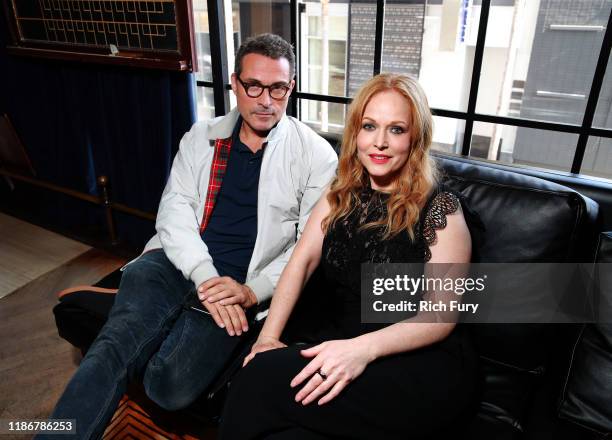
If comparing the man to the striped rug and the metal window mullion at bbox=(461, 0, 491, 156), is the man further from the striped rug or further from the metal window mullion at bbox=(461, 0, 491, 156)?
the metal window mullion at bbox=(461, 0, 491, 156)

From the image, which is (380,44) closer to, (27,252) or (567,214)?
(567,214)

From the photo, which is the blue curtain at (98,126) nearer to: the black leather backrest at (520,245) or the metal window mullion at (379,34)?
the metal window mullion at (379,34)

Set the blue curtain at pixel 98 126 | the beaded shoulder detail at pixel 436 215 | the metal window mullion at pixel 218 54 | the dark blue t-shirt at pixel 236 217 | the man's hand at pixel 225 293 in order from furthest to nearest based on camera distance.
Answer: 1. the blue curtain at pixel 98 126
2. the metal window mullion at pixel 218 54
3. the dark blue t-shirt at pixel 236 217
4. the man's hand at pixel 225 293
5. the beaded shoulder detail at pixel 436 215

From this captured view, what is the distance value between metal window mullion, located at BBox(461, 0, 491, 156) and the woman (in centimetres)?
57

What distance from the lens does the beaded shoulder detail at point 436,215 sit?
1066mm

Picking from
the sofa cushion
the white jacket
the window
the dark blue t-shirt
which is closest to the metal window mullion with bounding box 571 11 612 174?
the window

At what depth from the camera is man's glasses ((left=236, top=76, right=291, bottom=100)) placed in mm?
1416

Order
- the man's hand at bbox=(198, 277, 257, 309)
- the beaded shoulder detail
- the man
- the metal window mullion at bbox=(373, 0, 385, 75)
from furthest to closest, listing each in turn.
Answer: the metal window mullion at bbox=(373, 0, 385, 75) < the man's hand at bbox=(198, 277, 257, 309) < the man < the beaded shoulder detail

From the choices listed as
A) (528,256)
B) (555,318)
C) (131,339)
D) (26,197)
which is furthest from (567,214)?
(26,197)

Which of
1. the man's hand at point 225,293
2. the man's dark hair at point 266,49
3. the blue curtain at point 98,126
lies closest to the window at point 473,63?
the blue curtain at point 98,126

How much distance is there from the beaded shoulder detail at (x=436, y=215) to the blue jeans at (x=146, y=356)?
0.60 meters

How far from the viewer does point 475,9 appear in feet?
5.16

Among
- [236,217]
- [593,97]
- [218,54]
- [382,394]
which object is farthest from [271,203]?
[593,97]

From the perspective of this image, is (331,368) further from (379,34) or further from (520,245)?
(379,34)
